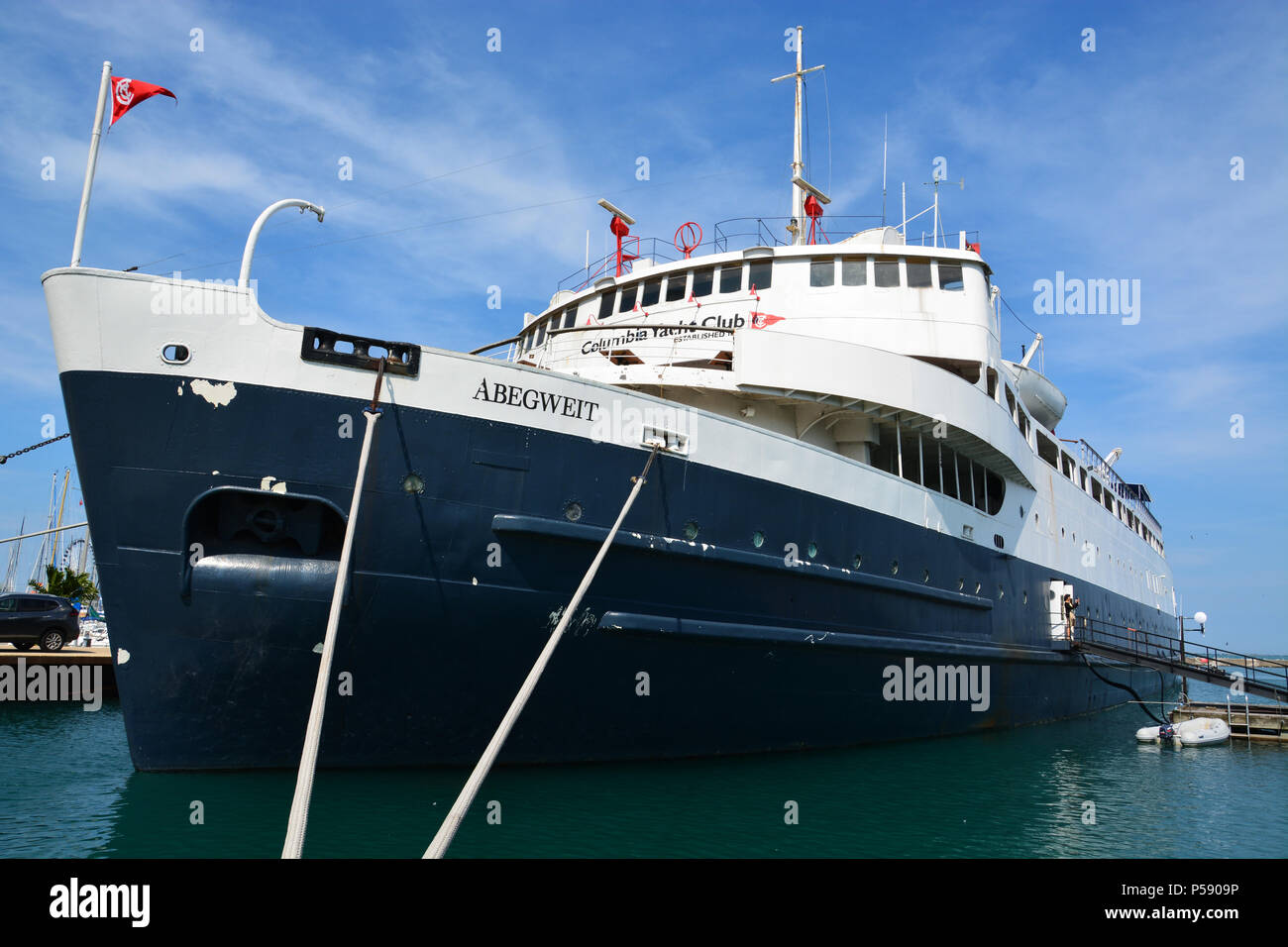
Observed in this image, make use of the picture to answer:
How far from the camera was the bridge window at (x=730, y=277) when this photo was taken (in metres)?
13.6

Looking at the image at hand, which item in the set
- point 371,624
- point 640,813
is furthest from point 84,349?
point 640,813

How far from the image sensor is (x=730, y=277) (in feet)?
44.7

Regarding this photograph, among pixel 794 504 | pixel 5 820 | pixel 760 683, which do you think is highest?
pixel 794 504

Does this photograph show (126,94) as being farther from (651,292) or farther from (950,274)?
(950,274)

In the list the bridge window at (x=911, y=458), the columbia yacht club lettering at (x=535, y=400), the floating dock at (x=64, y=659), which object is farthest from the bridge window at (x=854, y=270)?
the floating dock at (x=64, y=659)

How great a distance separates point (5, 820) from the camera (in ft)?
23.3

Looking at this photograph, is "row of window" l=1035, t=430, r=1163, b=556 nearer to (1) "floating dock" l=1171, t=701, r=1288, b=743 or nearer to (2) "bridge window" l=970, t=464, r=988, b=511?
(2) "bridge window" l=970, t=464, r=988, b=511

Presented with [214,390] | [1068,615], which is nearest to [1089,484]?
[1068,615]

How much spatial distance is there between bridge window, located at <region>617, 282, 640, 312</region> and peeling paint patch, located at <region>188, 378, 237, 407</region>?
7891mm

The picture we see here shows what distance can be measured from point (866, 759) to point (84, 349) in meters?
9.75

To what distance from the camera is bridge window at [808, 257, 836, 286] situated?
44.0ft
